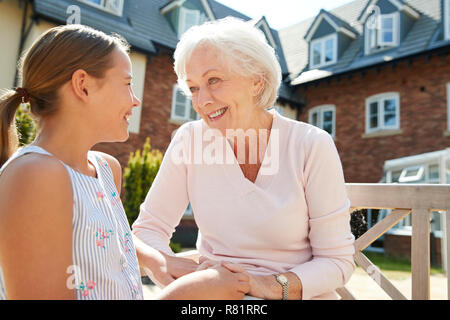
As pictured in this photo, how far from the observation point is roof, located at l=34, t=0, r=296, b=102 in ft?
26.7

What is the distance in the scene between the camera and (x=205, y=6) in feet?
38.5

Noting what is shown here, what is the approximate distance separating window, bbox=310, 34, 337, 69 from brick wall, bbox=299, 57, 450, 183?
3.65ft

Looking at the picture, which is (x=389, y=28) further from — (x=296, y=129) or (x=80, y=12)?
(x=296, y=129)

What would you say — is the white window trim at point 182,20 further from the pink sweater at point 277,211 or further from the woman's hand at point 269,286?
the woman's hand at point 269,286

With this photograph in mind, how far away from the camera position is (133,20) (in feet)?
33.3

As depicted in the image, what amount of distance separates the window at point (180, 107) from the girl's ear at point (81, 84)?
30.7 feet

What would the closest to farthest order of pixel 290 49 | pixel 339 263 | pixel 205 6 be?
pixel 339 263, pixel 205 6, pixel 290 49

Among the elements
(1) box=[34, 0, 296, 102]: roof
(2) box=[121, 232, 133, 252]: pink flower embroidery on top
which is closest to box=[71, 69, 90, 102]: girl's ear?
(2) box=[121, 232, 133, 252]: pink flower embroidery on top

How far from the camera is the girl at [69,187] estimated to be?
2.82ft

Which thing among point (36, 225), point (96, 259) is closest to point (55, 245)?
point (36, 225)

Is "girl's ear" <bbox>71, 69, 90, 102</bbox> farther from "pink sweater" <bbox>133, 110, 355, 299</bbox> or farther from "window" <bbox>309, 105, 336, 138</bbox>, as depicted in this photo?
"window" <bbox>309, 105, 336, 138</bbox>

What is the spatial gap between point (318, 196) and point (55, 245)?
98cm

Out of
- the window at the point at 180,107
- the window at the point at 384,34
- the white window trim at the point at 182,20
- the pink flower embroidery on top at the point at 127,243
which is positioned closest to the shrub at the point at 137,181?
the window at the point at 180,107

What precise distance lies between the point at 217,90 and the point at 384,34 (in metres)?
12.2
